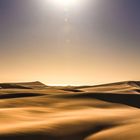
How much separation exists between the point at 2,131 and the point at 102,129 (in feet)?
13.5

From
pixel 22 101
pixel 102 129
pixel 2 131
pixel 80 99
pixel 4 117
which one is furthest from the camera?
pixel 80 99

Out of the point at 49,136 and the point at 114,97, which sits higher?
the point at 114,97

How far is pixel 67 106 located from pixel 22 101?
4407 millimetres

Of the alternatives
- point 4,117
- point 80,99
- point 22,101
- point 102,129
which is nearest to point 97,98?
point 80,99

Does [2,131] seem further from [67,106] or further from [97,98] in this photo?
[97,98]

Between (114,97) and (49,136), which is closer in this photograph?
(49,136)

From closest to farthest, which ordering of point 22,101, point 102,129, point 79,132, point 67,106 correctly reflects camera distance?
point 79,132 < point 102,129 < point 67,106 < point 22,101

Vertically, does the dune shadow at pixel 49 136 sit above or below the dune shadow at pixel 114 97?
below

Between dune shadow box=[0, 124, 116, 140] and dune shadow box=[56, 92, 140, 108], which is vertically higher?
dune shadow box=[56, 92, 140, 108]

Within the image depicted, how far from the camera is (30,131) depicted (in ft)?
40.1

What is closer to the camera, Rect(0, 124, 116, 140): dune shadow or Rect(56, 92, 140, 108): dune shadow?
Rect(0, 124, 116, 140): dune shadow

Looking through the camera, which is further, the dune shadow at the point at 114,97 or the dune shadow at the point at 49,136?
the dune shadow at the point at 114,97

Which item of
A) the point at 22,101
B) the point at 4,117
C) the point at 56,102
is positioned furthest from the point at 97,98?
the point at 4,117

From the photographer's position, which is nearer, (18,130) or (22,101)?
(18,130)
